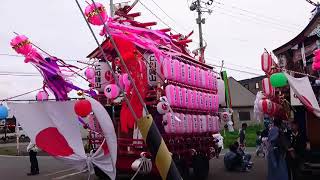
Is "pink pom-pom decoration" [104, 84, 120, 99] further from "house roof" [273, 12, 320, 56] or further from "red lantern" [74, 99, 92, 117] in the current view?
"house roof" [273, 12, 320, 56]

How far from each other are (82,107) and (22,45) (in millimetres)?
3098

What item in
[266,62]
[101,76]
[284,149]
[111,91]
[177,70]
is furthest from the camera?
[101,76]

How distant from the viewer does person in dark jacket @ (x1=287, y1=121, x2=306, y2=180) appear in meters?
11.5

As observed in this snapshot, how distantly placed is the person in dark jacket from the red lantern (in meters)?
5.63

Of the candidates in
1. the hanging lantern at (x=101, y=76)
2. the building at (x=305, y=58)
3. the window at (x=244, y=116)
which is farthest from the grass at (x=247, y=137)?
the hanging lantern at (x=101, y=76)

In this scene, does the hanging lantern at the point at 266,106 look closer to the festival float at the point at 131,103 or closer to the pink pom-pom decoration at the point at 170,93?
the festival float at the point at 131,103

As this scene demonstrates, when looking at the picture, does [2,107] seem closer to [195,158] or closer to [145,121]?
[195,158]

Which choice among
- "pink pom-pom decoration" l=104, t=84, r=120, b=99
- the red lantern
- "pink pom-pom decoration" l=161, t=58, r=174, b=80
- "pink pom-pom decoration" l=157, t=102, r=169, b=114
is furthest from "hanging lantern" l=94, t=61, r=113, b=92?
the red lantern

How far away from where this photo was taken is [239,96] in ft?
171

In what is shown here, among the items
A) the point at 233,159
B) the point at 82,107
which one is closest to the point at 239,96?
the point at 233,159

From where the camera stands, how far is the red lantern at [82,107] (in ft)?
26.6

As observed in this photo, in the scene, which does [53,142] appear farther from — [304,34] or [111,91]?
[304,34]

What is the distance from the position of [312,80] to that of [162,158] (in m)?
9.12

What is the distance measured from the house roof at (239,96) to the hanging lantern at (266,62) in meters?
39.7
